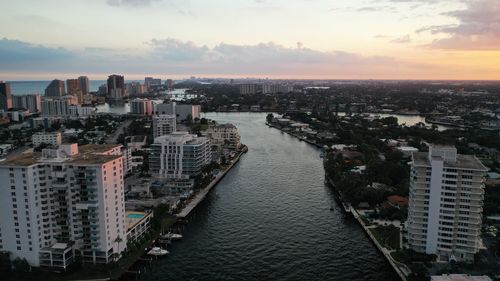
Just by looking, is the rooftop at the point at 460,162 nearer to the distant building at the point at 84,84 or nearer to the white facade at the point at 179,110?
the white facade at the point at 179,110

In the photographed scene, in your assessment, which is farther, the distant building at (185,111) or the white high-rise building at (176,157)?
the distant building at (185,111)

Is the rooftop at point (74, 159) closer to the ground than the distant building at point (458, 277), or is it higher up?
higher up

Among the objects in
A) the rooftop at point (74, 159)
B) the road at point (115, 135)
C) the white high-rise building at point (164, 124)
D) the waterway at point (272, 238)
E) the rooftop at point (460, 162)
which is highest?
the rooftop at point (74, 159)

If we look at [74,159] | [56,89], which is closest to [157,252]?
[74,159]

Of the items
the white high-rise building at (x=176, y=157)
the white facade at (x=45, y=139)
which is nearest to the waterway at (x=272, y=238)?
the white high-rise building at (x=176, y=157)

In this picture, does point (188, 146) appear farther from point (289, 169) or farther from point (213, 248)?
point (213, 248)

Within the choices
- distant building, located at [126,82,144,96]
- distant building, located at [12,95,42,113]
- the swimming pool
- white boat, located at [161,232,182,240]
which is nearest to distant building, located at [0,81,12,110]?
distant building, located at [12,95,42,113]
